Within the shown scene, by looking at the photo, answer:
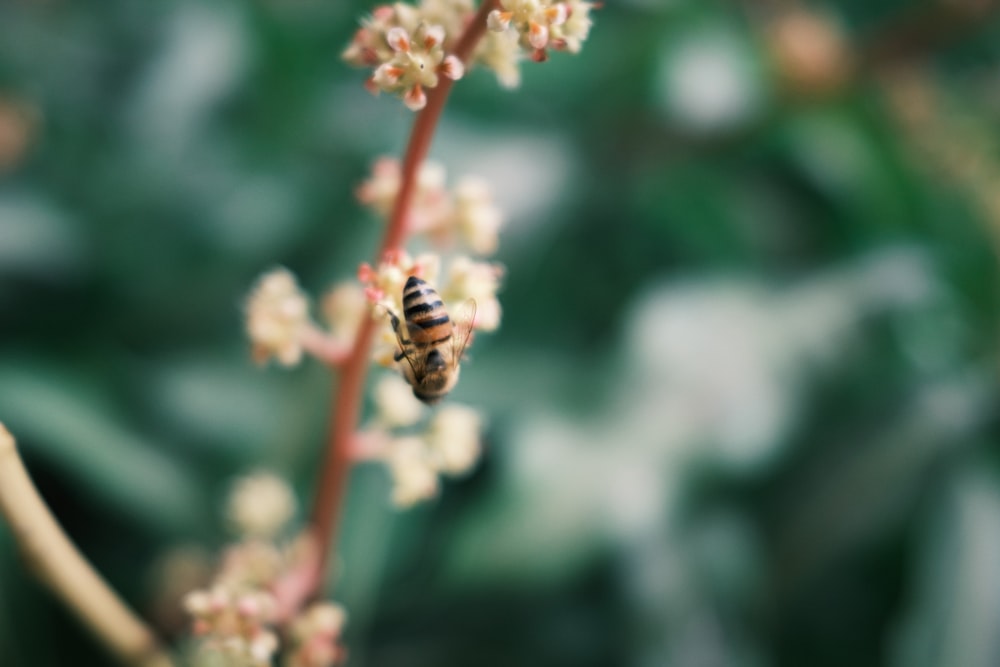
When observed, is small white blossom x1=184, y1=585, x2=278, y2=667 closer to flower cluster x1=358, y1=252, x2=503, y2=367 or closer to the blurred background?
flower cluster x1=358, y1=252, x2=503, y2=367

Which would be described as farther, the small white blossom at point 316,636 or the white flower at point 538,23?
the small white blossom at point 316,636

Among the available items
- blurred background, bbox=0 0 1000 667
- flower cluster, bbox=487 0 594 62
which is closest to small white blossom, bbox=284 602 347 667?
blurred background, bbox=0 0 1000 667

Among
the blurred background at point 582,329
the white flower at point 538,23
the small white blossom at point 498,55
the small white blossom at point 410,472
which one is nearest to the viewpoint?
the white flower at point 538,23

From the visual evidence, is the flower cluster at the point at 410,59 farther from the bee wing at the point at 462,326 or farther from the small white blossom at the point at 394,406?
the small white blossom at the point at 394,406

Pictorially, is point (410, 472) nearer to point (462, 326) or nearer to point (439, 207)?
point (462, 326)

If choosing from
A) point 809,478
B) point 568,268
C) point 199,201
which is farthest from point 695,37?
point 199,201

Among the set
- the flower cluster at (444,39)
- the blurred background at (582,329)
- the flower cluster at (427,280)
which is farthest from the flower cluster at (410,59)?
the blurred background at (582,329)

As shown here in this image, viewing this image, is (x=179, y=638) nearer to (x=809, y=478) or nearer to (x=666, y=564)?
(x=666, y=564)
